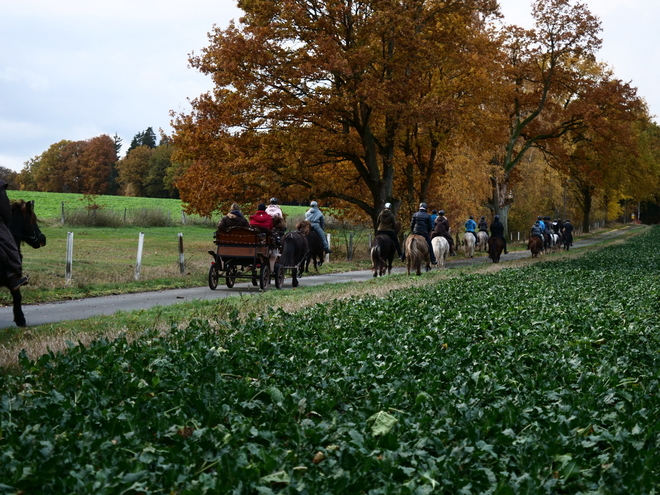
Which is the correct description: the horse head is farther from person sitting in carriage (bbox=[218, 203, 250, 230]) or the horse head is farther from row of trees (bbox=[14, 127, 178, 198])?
row of trees (bbox=[14, 127, 178, 198])

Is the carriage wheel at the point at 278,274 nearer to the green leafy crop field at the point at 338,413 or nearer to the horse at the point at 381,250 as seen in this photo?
the horse at the point at 381,250

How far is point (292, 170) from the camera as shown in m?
28.1

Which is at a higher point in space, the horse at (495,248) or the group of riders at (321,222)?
the group of riders at (321,222)

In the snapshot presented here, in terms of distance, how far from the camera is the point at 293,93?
27.8m

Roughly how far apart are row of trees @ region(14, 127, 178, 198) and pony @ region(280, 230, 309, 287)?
8250 cm

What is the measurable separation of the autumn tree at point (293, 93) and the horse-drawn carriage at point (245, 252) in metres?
9.00

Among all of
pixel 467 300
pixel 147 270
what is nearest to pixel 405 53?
pixel 147 270

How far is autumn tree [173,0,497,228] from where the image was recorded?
26.8 m

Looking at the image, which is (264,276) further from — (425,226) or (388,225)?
(425,226)

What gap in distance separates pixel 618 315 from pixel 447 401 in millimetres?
6683

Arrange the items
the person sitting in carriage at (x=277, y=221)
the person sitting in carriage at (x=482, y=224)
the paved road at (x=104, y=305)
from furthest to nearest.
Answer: the person sitting in carriage at (x=482, y=224), the person sitting in carriage at (x=277, y=221), the paved road at (x=104, y=305)

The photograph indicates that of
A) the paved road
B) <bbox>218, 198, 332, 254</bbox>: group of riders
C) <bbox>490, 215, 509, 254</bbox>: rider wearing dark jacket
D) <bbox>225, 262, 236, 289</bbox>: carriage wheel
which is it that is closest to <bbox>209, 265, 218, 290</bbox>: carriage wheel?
the paved road

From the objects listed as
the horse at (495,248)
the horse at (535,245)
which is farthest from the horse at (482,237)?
the horse at (495,248)

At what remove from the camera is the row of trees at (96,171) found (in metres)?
103
